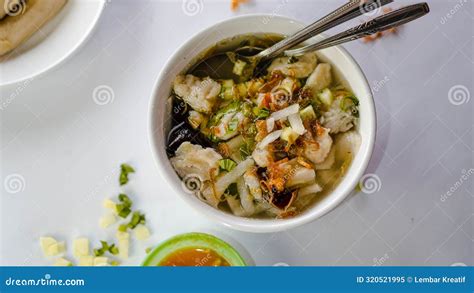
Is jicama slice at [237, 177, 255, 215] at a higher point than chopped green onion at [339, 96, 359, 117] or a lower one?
lower

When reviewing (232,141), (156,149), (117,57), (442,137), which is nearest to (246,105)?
(232,141)

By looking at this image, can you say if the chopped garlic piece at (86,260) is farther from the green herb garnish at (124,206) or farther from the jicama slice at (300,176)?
the jicama slice at (300,176)

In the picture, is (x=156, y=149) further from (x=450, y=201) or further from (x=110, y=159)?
(x=450, y=201)

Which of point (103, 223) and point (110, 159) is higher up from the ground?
point (110, 159)

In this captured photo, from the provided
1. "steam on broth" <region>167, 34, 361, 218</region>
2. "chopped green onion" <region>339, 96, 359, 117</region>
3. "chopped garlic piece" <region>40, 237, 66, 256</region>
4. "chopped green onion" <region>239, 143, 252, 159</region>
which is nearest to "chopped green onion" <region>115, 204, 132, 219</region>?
"chopped garlic piece" <region>40, 237, 66, 256</region>

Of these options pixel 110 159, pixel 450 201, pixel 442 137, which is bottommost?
pixel 110 159

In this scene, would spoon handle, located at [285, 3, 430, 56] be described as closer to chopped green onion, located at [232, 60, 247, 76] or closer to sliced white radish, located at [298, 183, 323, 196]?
chopped green onion, located at [232, 60, 247, 76]
